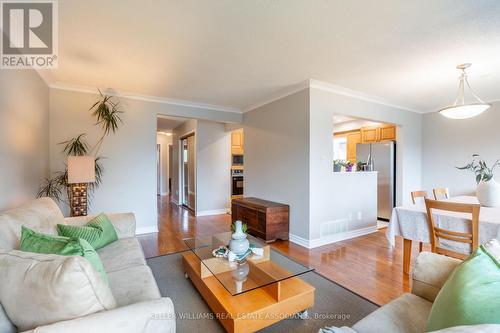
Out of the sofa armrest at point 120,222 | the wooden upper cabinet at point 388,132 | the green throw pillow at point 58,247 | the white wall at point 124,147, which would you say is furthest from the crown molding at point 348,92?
the green throw pillow at point 58,247

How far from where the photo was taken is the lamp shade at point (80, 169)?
9.21 feet

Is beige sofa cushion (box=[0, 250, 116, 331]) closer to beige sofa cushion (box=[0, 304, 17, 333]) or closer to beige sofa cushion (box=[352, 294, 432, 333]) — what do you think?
beige sofa cushion (box=[0, 304, 17, 333])

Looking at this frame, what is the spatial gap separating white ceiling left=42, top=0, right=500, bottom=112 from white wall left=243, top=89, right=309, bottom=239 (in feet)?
1.55

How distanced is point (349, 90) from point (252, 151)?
6.71 ft

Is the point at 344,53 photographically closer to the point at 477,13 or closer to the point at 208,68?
the point at 477,13

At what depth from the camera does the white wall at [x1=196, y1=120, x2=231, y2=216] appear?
5.58m

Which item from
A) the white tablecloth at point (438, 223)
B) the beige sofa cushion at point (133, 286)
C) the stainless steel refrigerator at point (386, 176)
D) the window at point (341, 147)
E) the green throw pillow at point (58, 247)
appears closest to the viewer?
the green throw pillow at point (58, 247)

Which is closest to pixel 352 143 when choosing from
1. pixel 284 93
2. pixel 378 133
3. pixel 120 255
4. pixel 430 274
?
pixel 378 133

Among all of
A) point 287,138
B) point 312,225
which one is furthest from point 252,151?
point 312,225

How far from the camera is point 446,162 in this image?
465 cm

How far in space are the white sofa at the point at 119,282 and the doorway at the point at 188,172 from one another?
3368mm

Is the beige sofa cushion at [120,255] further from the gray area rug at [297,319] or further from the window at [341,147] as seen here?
the window at [341,147]

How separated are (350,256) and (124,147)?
3846mm

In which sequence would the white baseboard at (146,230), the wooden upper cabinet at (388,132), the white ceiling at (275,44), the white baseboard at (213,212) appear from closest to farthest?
the white ceiling at (275,44)
the white baseboard at (146,230)
the wooden upper cabinet at (388,132)
the white baseboard at (213,212)
